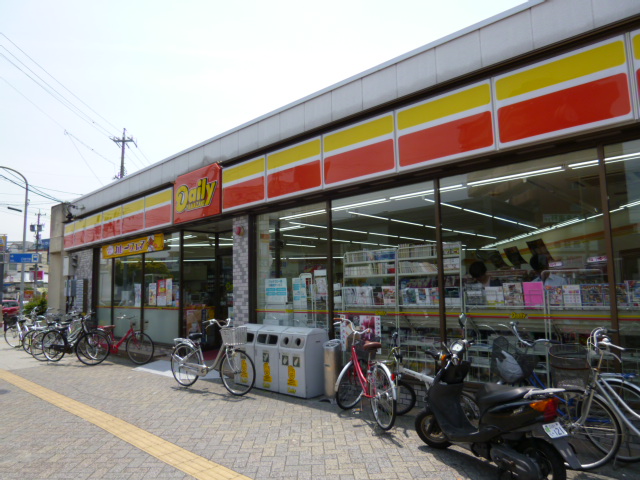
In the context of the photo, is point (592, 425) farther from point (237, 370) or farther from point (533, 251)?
point (237, 370)

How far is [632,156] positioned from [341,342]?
4.26 m

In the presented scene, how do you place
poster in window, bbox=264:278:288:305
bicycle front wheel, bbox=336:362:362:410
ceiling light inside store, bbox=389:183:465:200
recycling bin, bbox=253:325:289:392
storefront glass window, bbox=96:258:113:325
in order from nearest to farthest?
bicycle front wheel, bbox=336:362:362:410
ceiling light inside store, bbox=389:183:465:200
recycling bin, bbox=253:325:289:392
poster in window, bbox=264:278:288:305
storefront glass window, bbox=96:258:113:325

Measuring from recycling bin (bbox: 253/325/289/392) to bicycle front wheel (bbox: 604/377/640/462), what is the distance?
4357 mm

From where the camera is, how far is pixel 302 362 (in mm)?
6309

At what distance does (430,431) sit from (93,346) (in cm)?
835

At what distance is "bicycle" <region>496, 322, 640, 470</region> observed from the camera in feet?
12.2

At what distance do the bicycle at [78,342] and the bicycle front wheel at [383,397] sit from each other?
23.3 feet

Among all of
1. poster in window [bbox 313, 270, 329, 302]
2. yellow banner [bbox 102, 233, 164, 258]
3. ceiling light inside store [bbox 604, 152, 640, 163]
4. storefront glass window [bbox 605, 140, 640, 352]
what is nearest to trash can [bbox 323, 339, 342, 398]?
poster in window [bbox 313, 270, 329, 302]

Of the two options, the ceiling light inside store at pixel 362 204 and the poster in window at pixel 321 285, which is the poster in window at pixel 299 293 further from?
the ceiling light inside store at pixel 362 204

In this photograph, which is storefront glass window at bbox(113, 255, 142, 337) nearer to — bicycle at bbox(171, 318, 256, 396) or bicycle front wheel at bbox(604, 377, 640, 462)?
bicycle at bbox(171, 318, 256, 396)

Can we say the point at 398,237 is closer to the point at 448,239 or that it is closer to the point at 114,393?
the point at 448,239

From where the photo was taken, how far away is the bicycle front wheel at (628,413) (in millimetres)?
3758


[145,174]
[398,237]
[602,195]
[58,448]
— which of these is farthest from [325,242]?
[145,174]

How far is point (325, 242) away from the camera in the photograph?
727 centimetres
